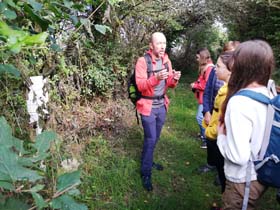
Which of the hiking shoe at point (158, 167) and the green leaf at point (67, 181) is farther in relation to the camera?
the hiking shoe at point (158, 167)

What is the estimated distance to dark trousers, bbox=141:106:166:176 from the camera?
3.76 metres

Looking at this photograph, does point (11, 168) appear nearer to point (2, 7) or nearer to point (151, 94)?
point (2, 7)

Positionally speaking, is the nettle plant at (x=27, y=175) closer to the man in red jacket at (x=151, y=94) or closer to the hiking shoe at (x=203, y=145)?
the man in red jacket at (x=151, y=94)

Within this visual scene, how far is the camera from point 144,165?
12.9 feet

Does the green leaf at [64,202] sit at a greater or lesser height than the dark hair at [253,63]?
lesser

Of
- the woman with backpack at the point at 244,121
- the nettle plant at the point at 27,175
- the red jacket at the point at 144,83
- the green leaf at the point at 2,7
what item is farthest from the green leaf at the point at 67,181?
the red jacket at the point at 144,83

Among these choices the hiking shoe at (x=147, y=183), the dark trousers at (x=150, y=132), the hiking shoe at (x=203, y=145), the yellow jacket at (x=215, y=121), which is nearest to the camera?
the yellow jacket at (x=215, y=121)

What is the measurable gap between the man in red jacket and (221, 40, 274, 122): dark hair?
1.55 meters

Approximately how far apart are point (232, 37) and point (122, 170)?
9754 mm

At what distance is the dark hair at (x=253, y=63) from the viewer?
1921mm

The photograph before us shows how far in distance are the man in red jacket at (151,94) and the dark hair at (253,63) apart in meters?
1.55

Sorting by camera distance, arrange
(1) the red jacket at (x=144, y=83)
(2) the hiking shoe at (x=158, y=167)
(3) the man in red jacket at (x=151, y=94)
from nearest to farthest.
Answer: (1) the red jacket at (x=144, y=83), (3) the man in red jacket at (x=151, y=94), (2) the hiking shoe at (x=158, y=167)

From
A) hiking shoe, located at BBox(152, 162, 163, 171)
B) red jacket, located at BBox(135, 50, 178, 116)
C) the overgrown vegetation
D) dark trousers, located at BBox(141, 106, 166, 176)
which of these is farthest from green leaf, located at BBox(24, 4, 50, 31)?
hiking shoe, located at BBox(152, 162, 163, 171)

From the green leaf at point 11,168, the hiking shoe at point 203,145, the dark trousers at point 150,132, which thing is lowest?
the hiking shoe at point 203,145
